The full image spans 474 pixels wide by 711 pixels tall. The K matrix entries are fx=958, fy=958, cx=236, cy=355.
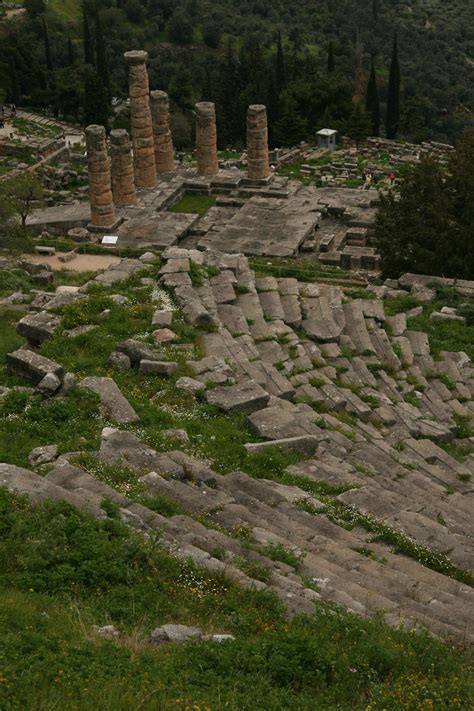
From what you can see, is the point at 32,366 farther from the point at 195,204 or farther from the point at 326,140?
the point at 326,140

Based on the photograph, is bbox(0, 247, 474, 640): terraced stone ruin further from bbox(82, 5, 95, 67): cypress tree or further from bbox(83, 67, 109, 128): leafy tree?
bbox(82, 5, 95, 67): cypress tree

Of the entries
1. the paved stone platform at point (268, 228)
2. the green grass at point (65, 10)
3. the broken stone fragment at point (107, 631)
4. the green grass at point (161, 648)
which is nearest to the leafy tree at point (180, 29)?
the green grass at point (65, 10)

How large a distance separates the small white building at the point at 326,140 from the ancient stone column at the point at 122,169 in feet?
49.8

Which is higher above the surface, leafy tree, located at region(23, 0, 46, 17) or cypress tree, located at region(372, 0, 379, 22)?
leafy tree, located at region(23, 0, 46, 17)

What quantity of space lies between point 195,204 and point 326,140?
1401cm

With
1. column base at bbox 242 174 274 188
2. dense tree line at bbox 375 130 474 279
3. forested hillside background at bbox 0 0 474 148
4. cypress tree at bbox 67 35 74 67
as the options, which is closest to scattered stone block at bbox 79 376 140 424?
dense tree line at bbox 375 130 474 279

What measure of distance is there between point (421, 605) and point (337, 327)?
12.8 m

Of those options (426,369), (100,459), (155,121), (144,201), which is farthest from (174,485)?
(155,121)

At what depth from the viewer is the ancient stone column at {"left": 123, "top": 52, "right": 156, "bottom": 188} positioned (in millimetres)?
41438

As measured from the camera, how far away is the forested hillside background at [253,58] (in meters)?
59.8

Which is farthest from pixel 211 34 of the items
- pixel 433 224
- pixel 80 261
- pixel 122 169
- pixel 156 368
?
pixel 156 368

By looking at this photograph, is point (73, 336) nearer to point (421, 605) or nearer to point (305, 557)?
point (305, 557)

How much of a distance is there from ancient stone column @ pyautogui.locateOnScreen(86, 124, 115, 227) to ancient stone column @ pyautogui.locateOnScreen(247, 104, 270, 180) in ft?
25.5

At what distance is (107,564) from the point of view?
1106cm
